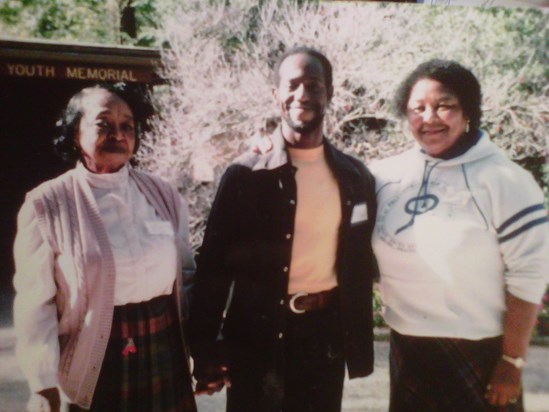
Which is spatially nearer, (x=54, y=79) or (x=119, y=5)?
(x=54, y=79)

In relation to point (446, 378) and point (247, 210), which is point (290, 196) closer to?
point (247, 210)

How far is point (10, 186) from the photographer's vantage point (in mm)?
1544

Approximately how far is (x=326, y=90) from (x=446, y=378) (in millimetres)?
918

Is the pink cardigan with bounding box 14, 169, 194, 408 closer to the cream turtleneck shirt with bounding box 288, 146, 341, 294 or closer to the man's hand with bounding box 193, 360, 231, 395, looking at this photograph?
the man's hand with bounding box 193, 360, 231, 395

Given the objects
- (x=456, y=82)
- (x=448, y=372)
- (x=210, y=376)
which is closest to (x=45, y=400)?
(x=210, y=376)

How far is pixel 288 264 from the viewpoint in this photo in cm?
146

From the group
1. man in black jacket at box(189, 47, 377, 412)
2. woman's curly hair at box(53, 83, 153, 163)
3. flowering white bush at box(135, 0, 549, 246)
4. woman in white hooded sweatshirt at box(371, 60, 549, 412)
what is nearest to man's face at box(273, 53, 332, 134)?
man in black jacket at box(189, 47, 377, 412)

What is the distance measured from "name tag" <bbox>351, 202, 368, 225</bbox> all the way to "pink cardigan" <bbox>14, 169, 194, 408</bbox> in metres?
0.69

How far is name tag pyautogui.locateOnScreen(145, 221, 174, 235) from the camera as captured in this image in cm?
142

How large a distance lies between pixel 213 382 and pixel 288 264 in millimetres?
437

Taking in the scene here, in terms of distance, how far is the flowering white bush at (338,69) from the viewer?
5.48ft

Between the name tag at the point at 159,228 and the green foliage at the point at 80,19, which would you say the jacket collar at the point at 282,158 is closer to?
the name tag at the point at 159,228

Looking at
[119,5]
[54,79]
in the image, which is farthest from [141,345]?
[119,5]

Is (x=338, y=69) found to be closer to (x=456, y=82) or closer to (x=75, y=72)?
(x=456, y=82)
